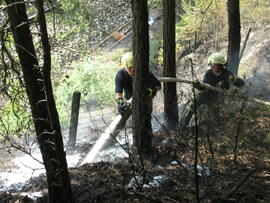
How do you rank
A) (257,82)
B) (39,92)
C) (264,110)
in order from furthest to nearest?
1. (257,82)
2. (264,110)
3. (39,92)

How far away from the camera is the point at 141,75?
594cm

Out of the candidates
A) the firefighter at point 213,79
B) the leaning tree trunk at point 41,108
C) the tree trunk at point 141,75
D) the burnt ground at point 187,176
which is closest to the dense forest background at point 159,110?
the burnt ground at point 187,176

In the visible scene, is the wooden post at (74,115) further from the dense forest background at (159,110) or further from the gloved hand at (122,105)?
the gloved hand at (122,105)

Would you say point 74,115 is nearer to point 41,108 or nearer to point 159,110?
point 159,110

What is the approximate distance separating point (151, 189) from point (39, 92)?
1770mm

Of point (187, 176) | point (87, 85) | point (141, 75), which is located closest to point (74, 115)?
point (141, 75)

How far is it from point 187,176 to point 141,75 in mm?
1951

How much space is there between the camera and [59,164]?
3.92m

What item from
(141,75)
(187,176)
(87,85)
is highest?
(141,75)

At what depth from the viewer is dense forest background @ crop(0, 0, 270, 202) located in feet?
13.5

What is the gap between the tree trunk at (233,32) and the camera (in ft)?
32.1

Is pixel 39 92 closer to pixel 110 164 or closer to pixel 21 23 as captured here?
pixel 21 23

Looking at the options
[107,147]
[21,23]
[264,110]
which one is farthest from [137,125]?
[264,110]

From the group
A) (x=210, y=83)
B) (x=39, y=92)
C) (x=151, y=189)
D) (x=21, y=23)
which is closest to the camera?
(x=21, y=23)
